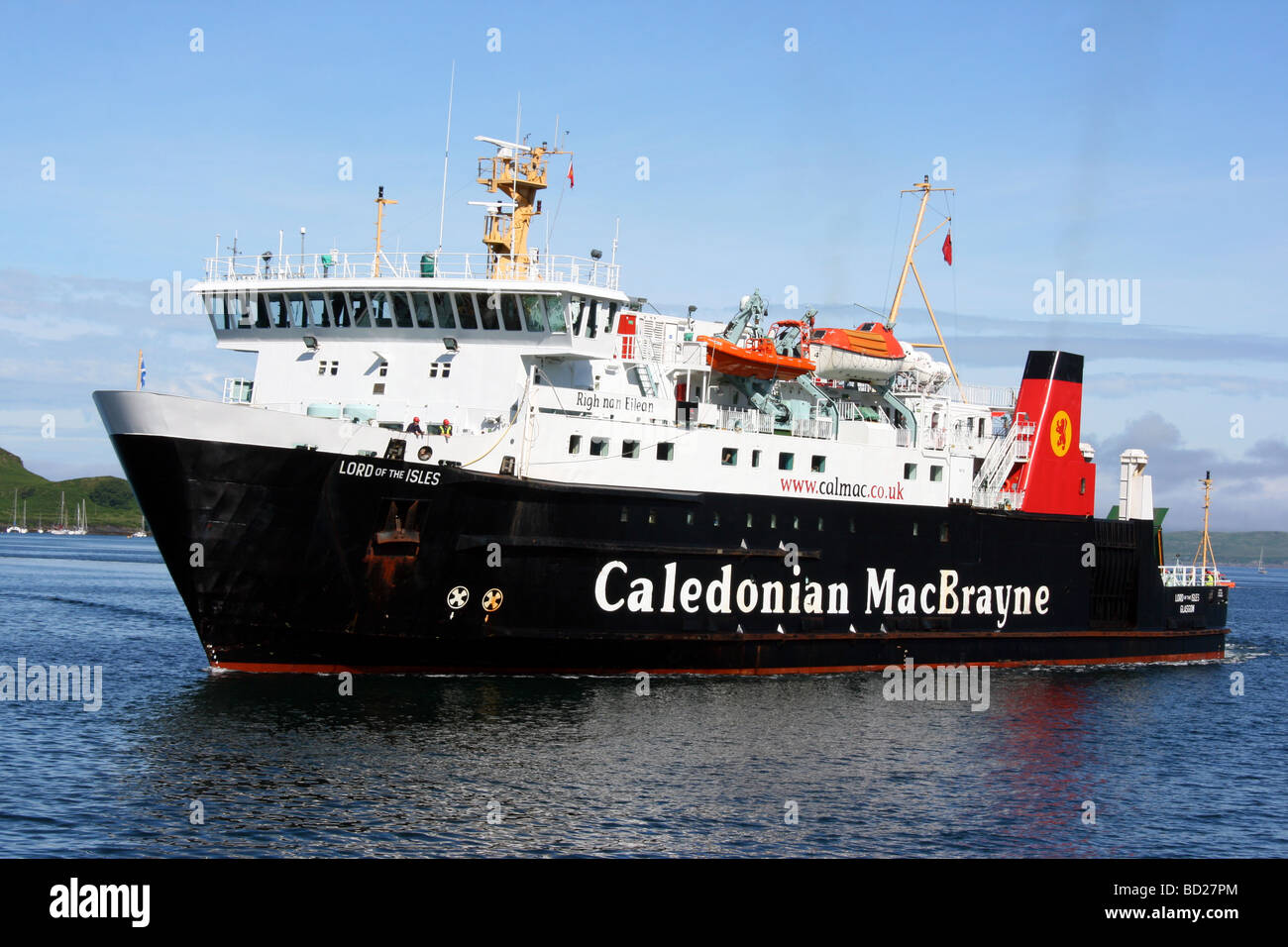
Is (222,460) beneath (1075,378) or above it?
beneath

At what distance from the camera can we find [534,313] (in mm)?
24016

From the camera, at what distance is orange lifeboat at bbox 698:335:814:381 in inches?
1025

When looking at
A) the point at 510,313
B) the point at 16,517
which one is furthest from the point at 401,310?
the point at 16,517

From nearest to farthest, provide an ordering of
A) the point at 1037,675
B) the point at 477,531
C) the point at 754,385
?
the point at 477,531 < the point at 754,385 < the point at 1037,675

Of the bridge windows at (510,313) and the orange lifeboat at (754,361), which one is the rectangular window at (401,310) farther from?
the orange lifeboat at (754,361)

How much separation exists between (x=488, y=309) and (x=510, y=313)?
0.43 m

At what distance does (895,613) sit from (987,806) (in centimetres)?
1081

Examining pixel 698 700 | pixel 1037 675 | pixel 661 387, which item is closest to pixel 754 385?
pixel 661 387

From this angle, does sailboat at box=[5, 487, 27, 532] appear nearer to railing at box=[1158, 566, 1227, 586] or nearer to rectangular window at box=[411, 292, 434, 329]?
railing at box=[1158, 566, 1227, 586]

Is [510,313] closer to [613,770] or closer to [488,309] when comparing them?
[488,309]

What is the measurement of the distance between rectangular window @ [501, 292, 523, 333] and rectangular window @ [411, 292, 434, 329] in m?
1.41

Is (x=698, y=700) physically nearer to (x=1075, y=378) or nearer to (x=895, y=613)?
(x=895, y=613)

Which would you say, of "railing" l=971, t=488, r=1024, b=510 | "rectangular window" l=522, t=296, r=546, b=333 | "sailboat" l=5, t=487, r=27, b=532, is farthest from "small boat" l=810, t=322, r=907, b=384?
"sailboat" l=5, t=487, r=27, b=532

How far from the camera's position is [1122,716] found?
25.5 m
